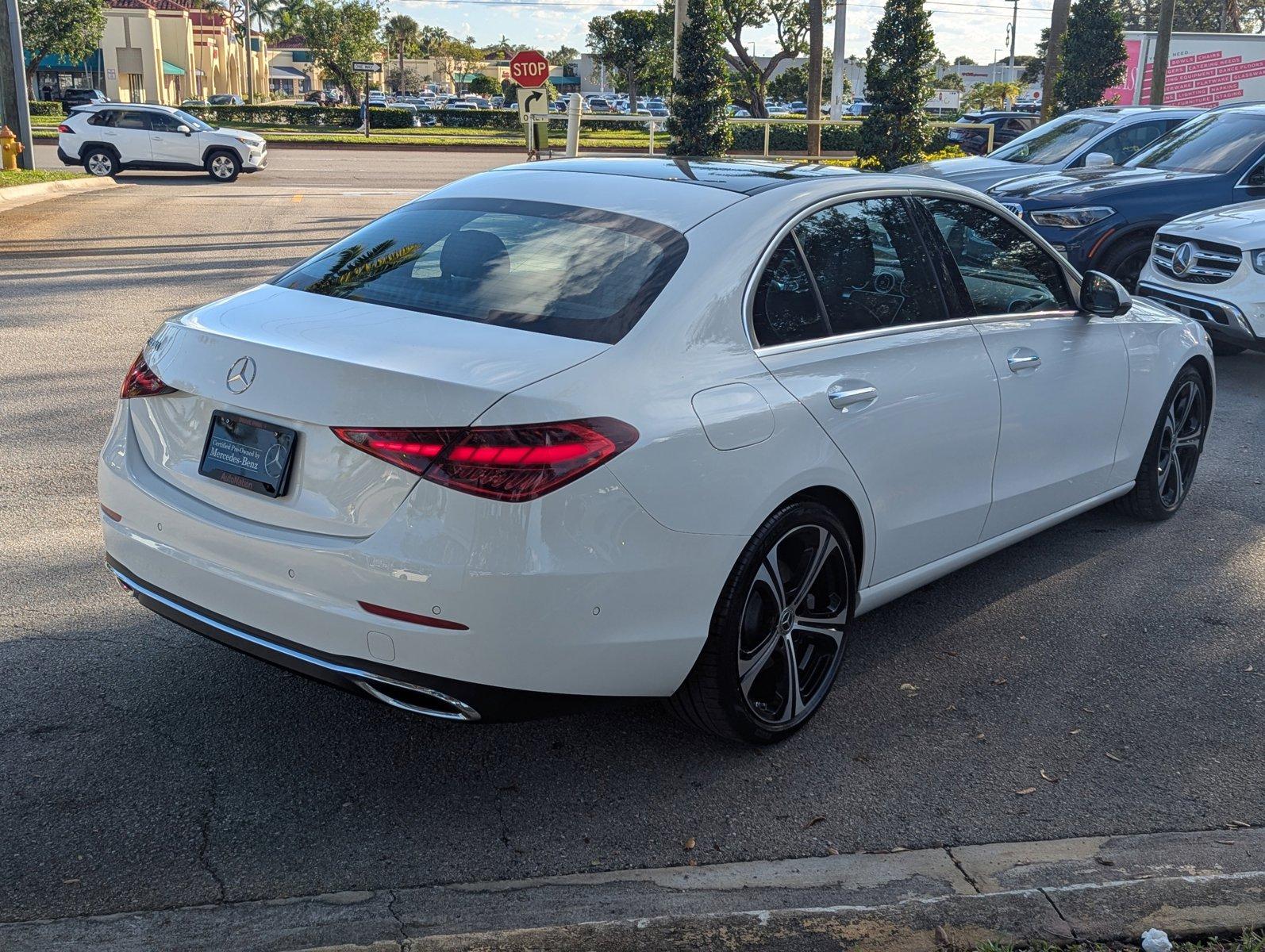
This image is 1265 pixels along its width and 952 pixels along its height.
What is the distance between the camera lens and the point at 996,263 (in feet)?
16.4

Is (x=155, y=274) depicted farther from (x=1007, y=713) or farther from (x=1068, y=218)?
(x=1007, y=713)

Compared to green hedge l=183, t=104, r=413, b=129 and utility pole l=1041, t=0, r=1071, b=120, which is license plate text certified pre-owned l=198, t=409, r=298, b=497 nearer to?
utility pole l=1041, t=0, r=1071, b=120

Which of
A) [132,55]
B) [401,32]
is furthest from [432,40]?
[132,55]

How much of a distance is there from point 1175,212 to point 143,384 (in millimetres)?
9829

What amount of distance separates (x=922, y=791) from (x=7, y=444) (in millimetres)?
5226

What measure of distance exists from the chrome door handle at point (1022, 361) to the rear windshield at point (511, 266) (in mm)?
1539

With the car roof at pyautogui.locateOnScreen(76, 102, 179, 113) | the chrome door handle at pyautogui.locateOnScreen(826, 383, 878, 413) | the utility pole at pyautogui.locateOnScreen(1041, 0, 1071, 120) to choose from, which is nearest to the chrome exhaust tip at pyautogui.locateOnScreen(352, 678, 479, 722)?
the chrome door handle at pyautogui.locateOnScreen(826, 383, 878, 413)

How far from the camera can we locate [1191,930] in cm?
304

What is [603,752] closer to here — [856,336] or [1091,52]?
[856,336]

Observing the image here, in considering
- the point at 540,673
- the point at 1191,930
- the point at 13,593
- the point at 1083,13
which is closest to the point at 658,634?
the point at 540,673

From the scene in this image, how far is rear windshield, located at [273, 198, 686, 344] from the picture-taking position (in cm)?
363

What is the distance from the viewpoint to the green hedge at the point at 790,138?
145 ft

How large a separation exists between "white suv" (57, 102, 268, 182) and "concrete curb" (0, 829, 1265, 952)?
83.2ft

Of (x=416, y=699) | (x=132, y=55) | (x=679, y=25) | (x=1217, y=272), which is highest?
(x=132, y=55)
